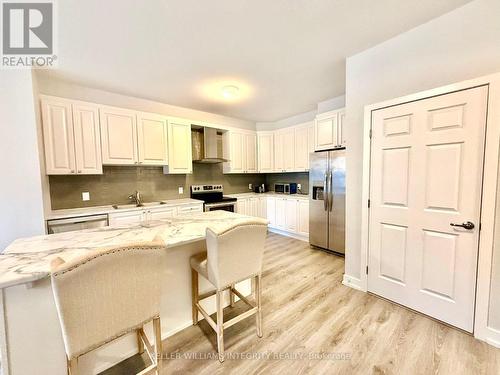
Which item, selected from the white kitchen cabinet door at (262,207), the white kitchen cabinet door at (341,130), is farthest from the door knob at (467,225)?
the white kitchen cabinet door at (262,207)

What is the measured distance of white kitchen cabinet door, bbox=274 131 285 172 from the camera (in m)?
4.88

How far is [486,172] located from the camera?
1.62 metres

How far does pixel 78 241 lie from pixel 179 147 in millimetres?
2652

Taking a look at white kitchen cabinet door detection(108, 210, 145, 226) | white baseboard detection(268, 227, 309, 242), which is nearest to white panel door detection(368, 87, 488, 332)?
white baseboard detection(268, 227, 309, 242)

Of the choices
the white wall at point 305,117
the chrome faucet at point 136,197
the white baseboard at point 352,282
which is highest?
the white wall at point 305,117

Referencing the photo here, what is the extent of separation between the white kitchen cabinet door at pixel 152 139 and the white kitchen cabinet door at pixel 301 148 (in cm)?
269

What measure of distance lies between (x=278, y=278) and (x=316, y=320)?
0.85 m

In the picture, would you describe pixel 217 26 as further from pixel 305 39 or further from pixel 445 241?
pixel 445 241

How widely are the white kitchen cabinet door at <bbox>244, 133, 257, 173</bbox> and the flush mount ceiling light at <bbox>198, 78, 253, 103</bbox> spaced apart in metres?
1.30

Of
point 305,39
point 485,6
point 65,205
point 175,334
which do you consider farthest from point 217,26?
point 65,205

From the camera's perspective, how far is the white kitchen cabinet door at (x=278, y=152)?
192 inches

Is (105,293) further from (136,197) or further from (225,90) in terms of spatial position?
(225,90)

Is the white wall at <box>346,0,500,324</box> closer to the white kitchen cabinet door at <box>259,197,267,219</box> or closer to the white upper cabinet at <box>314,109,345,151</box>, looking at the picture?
the white upper cabinet at <box>314,109,345,151</box>

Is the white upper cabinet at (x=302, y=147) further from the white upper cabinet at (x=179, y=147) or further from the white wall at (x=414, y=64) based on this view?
the white upper cabinet at (x=179, y=147)
